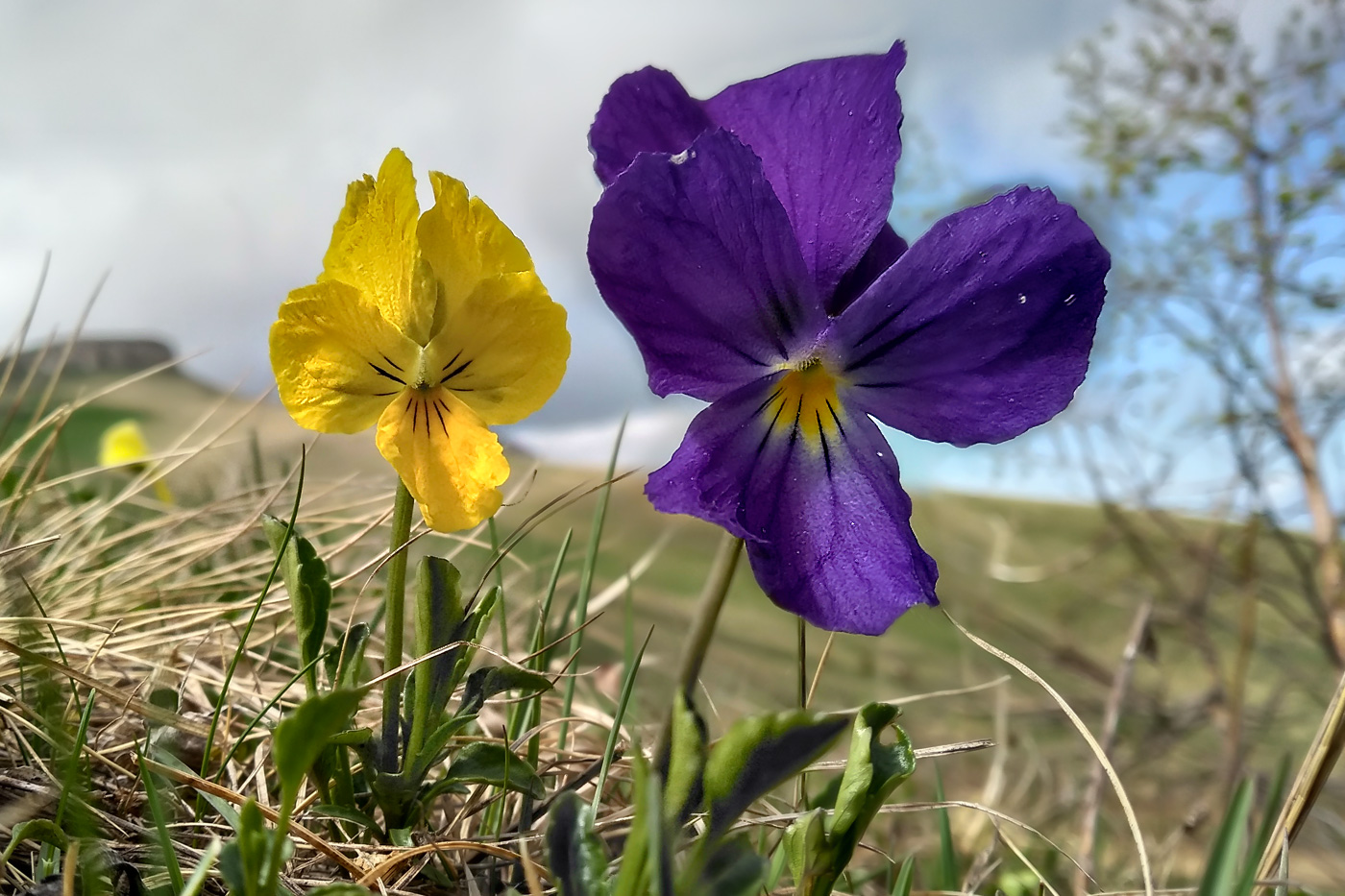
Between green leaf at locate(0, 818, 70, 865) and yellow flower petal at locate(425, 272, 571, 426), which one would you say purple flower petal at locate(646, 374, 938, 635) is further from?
green leaf at locate(0, 818, 70, 865)

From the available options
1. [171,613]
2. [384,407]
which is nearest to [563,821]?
[384,407]

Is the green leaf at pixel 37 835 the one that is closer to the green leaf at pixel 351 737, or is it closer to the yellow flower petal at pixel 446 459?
the green leaf at pixel 351 737

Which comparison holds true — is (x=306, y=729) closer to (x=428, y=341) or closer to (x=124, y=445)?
(x=428, y=341)

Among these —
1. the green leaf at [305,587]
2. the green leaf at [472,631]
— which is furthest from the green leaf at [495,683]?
the green leaf at [305,587]

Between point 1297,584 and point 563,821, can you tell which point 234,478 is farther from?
point 1297,584

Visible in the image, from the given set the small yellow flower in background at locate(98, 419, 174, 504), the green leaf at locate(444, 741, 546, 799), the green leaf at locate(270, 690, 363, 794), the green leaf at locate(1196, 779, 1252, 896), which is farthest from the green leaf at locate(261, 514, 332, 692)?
the small yellow flower in background at locate(98, 419, 174, 504)
